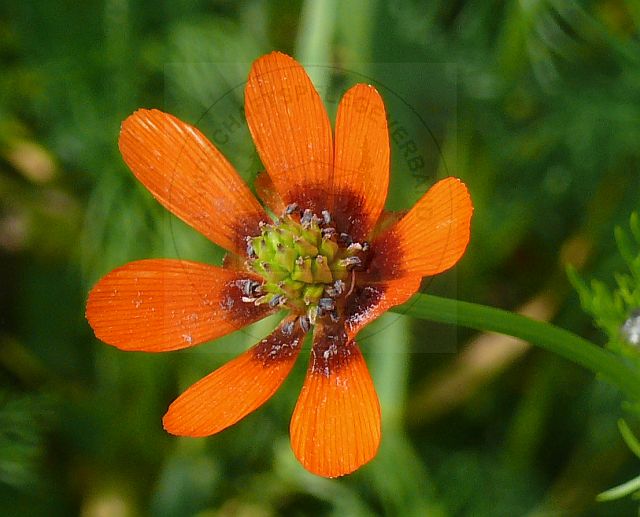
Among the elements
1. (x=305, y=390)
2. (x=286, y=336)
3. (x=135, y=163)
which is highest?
(x=135, y=163)

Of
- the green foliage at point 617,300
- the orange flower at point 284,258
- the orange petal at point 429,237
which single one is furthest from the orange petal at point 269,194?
the green foliage at point 617,300

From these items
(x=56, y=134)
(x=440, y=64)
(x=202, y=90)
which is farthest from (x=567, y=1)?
(x=56, y=134)

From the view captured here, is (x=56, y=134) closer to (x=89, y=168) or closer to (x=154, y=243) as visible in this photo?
(x=89, y=168)

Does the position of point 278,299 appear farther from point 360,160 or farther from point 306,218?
point 360,160

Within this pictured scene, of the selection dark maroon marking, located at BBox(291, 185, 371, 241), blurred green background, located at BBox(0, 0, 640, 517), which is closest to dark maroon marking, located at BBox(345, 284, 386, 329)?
dark maroon marking, located at BBox(291, 185, 371, 241)

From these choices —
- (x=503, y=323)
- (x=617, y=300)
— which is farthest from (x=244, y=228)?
(x=617, y=300)

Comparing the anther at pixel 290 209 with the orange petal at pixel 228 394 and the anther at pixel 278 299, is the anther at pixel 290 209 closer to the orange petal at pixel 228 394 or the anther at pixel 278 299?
the anther at pixel 278 299
